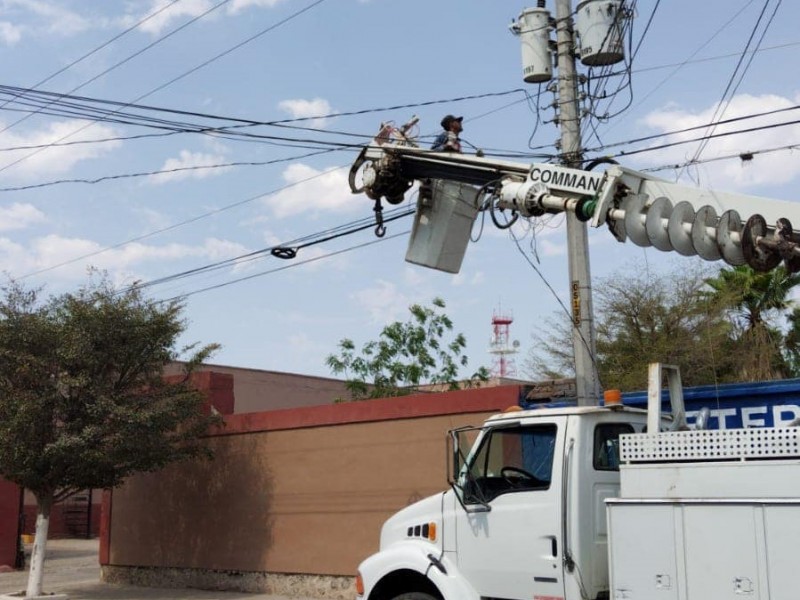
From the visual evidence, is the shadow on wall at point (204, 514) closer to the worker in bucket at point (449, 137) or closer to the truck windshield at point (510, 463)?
the worker in bucket at point (449, 137)

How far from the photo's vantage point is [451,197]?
11641 mm

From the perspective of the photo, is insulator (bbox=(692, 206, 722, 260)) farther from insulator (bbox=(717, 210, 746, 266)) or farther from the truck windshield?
the truck windshield

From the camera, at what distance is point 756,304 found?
23594mm

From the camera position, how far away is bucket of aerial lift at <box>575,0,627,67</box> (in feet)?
42.1

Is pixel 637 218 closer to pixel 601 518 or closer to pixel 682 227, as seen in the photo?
pixel 682 227

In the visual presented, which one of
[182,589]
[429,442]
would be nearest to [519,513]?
[429,442]

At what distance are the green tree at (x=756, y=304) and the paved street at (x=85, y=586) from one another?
41.9 ft

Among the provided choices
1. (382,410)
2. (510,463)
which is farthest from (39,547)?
(510,463)

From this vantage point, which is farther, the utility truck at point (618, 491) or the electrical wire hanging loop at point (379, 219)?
the electrical wire hanging loop at point (379, 219)

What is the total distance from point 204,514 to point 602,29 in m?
11.3

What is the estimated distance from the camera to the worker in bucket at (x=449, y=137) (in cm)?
1176

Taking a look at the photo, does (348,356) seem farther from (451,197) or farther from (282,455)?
(451,197)

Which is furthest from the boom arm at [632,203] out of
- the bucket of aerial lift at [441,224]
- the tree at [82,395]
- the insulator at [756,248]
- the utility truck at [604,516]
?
the tree at [82,395]

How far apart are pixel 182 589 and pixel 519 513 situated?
12.2m
